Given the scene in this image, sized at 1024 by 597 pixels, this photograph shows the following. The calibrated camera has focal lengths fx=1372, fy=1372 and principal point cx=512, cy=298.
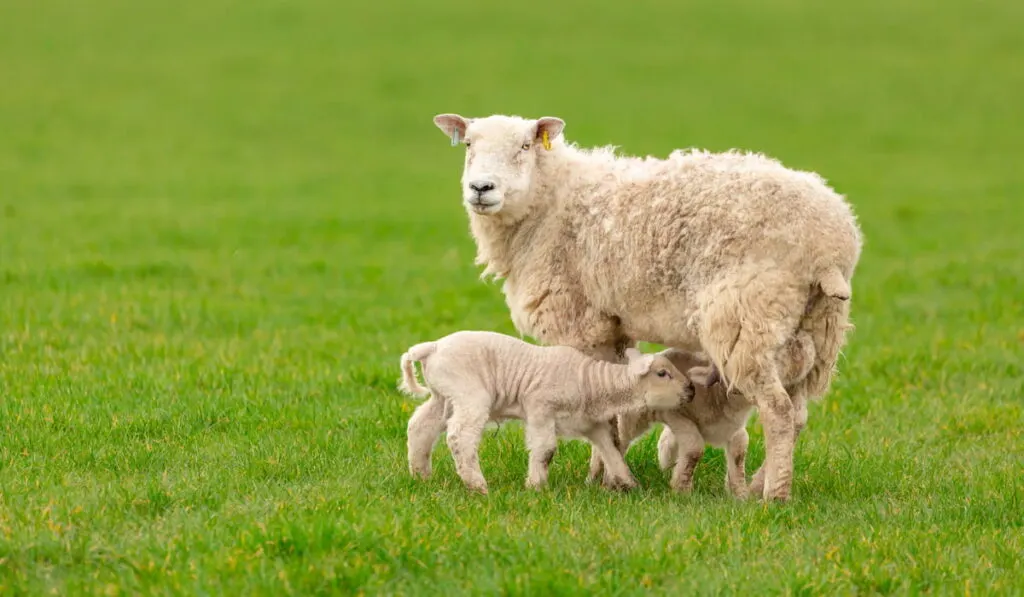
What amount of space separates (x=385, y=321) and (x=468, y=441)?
5.81m

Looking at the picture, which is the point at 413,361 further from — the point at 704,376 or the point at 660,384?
the point at 704,376

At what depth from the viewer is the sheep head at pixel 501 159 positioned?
23.6 feet

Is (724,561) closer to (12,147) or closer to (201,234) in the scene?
(201,234)

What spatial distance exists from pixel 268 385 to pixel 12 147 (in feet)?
64.8

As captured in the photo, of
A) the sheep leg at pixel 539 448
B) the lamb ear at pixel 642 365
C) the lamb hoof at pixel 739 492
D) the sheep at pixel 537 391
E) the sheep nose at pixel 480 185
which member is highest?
the sheep nose at pixel 480 185

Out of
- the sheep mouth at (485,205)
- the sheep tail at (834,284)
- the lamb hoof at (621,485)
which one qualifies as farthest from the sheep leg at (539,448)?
the sheep tail at (834,284)

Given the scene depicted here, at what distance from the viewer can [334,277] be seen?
1502 cm

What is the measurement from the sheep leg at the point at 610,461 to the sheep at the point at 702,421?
0.25m

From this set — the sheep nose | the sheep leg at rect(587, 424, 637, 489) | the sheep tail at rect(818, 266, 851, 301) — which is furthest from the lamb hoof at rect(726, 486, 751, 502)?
the sheep nose

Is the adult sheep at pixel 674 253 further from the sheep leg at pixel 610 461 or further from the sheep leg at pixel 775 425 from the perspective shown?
the sheep leg at pixel 610 461

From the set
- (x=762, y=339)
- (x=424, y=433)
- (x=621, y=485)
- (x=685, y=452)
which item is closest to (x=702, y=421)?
(x=685, y=452)

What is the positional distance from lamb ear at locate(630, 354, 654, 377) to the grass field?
607 millimetres

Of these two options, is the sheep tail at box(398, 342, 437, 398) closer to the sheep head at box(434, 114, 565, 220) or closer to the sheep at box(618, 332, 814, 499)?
the sheep head at box(434, 114, 565, 220)

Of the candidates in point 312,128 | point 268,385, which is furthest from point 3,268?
point 312,128
